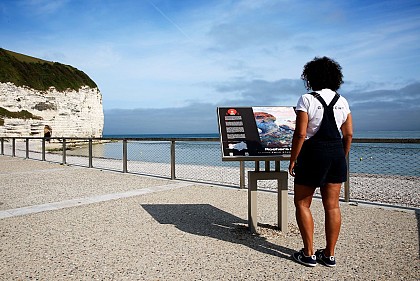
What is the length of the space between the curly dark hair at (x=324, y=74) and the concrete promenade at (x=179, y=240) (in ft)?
5.67

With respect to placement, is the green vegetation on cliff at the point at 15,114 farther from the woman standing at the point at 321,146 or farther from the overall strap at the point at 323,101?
the overall strap at the point at 323,101

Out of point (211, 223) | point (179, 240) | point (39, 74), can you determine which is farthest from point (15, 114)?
point (179, 240)

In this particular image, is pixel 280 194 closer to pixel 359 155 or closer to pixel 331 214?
pixel 331 214

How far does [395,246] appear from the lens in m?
3.76

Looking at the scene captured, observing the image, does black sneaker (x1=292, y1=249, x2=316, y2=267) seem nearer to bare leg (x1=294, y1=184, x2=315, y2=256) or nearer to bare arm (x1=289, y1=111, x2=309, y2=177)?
bare leg (x1=294, y1=184, x2=315, y2=256)

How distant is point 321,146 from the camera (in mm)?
3117

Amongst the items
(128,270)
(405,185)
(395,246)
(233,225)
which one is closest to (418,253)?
(395,246)

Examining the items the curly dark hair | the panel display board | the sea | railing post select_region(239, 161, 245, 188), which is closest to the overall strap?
the curly dark hair

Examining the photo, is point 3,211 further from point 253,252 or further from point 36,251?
point 253,252

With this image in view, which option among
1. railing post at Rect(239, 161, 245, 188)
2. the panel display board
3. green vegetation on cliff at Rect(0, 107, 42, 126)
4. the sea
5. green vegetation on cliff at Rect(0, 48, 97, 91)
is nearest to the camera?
the panel display board

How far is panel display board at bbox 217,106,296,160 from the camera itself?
13.5ft

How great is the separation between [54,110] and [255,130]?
5737 cm

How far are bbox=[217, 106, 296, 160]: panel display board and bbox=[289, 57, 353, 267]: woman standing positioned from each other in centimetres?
87

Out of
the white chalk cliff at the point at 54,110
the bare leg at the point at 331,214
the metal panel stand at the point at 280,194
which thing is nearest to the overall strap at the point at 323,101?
the bare leg at the point at 331,214
